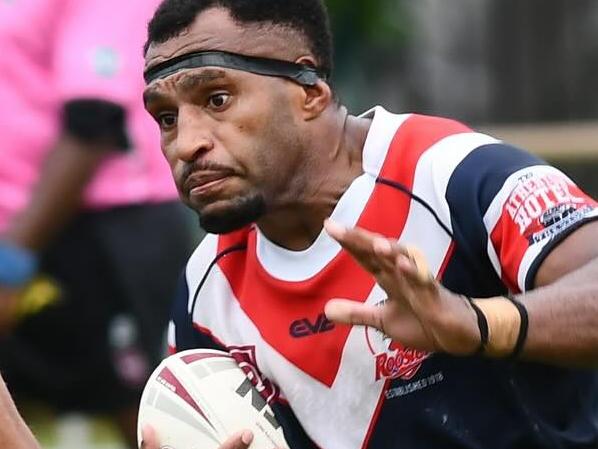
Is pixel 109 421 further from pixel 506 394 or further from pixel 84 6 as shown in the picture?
pixel 506 394

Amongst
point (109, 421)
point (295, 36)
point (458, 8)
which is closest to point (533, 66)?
point (458, 8)

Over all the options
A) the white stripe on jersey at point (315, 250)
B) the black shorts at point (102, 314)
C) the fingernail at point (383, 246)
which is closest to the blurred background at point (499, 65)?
the black shorts at point (102, 314)

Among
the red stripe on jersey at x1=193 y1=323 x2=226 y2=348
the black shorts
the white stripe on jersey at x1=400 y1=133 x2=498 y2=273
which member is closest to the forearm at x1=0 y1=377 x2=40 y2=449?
the red stripe on jersey at x1=193 y1=323 x2=226 y2=348

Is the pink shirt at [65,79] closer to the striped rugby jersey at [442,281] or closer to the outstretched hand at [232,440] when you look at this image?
the striped rugby jersey at [442,281]

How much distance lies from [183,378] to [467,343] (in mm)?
899

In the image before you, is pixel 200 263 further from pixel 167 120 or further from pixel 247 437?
pixel 247 437

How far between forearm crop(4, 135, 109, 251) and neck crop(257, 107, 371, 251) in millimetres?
2019

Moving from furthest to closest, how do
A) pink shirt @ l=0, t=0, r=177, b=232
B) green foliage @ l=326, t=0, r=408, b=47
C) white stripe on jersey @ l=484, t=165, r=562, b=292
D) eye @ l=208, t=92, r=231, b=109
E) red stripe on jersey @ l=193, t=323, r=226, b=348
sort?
green foliage @ l=326, t=0, r=408, b=47, pink shirt @ l=0, t=0, r=177, b=232, red stripe on jersey @ l=193, t=323, r=226, b=348, eye @ l=208, t=92, r=231, b=109, white stripe on jersey @ l=484, t=165, r=562, b=292

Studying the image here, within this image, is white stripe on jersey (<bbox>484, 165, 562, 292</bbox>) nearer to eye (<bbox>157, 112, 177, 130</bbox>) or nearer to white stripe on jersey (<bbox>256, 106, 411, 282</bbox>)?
white stripe on jersey (<bbox>256, 106, 411, 282</bbox>)

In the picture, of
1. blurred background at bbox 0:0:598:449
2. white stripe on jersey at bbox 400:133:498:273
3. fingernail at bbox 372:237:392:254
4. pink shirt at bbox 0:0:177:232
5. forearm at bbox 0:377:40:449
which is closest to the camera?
fingernail at bbox 372:237:392:254

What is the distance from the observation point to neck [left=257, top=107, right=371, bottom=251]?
4.86 m


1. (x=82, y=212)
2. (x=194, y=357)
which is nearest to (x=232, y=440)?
(x=194, y=357)

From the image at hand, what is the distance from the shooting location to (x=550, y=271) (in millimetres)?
4414

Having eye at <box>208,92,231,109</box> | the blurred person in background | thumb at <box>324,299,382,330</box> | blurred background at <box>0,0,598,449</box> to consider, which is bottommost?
blurred background at <box>0,0,598,449</box>
